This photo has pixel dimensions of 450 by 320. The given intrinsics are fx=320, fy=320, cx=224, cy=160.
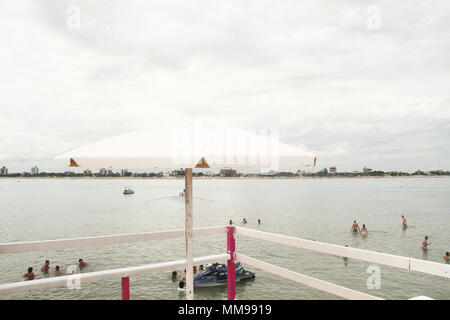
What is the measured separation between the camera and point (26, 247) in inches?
148

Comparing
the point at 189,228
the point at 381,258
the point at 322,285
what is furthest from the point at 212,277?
the point at 381,258

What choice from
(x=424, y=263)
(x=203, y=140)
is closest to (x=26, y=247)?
(x=203, y=140)

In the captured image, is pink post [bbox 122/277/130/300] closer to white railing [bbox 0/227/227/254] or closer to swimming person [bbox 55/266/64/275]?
white railing [bbox 0/227/227/254]

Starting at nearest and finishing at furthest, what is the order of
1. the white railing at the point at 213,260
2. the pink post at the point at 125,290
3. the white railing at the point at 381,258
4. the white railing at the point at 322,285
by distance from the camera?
the white railing at the point at 381,258 → the white railing at the point at 213,260 → the white railing at the point at 322,285 → the pink post at the point at 125,290

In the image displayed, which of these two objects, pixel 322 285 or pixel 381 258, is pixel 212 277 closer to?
pixel 322 285

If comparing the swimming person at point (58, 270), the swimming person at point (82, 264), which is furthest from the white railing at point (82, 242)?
the swimming person at point (82, 264)

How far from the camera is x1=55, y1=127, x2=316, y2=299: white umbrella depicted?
2654 mm

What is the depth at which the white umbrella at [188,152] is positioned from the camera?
2654 mm

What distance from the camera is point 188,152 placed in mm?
2668

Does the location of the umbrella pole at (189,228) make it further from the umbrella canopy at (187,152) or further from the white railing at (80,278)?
the umbrella canopy at (187,152)

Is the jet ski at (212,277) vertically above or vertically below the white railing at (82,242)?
below

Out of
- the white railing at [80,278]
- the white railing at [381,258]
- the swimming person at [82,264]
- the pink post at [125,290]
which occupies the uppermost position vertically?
the white railing at [381,258]

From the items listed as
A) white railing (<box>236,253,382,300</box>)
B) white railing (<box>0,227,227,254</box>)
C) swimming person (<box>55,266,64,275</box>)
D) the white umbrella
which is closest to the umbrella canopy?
the white umbrella

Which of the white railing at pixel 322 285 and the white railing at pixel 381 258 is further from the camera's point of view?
the white railing at pixel 322 285
